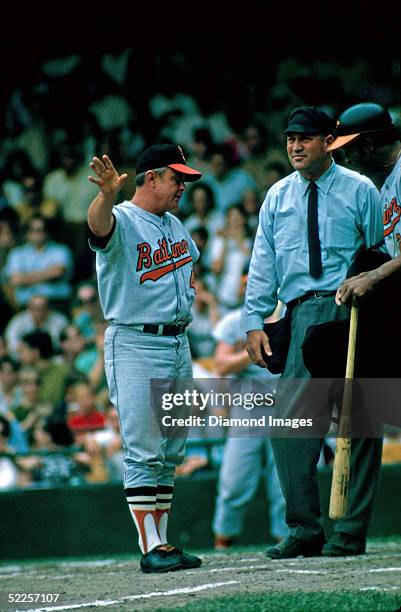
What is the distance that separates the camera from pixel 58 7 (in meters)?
11.0

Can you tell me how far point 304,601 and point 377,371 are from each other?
54.3 inches

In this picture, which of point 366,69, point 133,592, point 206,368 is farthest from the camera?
point 366,69

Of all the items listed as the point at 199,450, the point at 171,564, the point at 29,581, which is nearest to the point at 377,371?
the point at 171,564

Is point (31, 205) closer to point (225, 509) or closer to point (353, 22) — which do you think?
point (353, 22)

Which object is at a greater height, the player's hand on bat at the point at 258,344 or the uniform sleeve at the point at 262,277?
the uniform sleeve at the point at 262,277

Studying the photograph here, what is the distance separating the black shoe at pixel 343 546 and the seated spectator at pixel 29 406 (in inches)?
159

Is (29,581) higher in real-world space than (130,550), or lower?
higher

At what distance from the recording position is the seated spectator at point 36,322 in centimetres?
1008

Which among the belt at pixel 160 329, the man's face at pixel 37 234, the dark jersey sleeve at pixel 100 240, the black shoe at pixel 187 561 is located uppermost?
the man's face at pixel 37 234

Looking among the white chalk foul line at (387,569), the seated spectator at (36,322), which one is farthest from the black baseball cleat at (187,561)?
the seated spectator at (36,322)

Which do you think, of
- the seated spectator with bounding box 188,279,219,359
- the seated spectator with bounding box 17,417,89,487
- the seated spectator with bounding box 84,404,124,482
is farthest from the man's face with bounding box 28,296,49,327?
the seated spectator with bounding box 17,417,89,487

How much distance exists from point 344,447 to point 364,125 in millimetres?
1451

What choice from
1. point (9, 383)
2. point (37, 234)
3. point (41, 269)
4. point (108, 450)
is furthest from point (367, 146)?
point (37, 234)

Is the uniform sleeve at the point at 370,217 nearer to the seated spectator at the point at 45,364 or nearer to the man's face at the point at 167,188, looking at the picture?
the man's face at the point at 167,188
